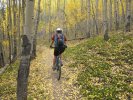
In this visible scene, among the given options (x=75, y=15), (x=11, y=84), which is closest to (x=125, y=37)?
(x=11, y=84)

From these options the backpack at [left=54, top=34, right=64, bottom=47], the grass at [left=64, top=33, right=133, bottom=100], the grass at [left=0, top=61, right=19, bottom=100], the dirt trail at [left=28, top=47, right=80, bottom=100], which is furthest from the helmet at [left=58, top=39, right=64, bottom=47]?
the grass at [left=0, top=61, right=19, bottom=100]

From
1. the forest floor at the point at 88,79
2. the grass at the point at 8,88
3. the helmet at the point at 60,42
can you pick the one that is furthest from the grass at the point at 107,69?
the grass at the point at 8,88

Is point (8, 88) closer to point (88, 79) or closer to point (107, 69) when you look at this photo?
point (88, 79)

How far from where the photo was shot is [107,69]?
14172mm

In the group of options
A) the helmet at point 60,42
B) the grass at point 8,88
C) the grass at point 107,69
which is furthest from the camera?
the helmet at point 60,42

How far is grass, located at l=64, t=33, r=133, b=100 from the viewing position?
434 inches

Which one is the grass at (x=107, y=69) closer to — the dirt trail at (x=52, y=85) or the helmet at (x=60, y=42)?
the dirt trail at (x=52, y=85)

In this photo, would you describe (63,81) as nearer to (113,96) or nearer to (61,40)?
(61,40)

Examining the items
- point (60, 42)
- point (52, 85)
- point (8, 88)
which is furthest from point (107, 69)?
point (8, 88)

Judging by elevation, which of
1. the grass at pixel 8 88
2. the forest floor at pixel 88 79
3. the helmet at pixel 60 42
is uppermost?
the helmet at pixel 60 42

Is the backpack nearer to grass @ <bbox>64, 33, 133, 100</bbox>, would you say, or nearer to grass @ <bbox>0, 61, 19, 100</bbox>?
grass @ <bbox>64, 33, 133, 100</bbox>

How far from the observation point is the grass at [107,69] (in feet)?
36.2

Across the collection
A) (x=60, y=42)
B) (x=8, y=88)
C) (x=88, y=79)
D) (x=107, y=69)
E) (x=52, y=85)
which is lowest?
(x=8, y=88)

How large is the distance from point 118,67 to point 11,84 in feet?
18.0
